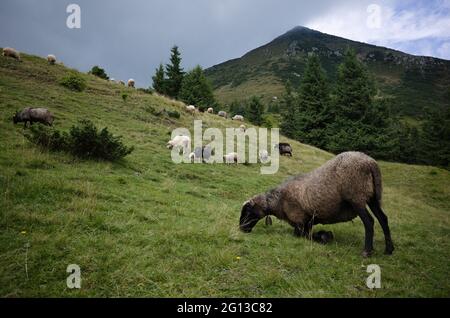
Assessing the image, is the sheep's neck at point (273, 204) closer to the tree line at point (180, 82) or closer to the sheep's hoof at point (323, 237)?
the sheep's hoof at point (323, 237)

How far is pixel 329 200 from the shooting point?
689cm

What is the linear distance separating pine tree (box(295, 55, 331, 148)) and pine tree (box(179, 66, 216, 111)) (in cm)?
1707

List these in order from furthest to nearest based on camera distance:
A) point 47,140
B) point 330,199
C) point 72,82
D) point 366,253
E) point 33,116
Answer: point 72,82
point 33,116
point 47,140
point 330,199
point 366,253

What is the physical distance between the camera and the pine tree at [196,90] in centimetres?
4931

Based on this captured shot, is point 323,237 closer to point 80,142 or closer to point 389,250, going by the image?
point 389,250

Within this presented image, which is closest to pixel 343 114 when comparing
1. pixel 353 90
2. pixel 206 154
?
pixel 353 90

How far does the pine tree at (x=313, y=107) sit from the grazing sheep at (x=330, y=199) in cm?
3567

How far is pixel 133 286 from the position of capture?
13.9 ft

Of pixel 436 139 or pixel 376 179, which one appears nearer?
pixel 376 179

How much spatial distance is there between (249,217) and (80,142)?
8.08 metres

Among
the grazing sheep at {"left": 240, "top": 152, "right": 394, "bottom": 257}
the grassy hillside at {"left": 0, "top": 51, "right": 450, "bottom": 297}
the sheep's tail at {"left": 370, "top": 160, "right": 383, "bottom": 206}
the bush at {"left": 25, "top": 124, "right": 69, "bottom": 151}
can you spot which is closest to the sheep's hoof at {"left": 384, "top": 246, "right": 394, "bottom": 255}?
A: the grazing sheep at {"left": 240, "top": 152, "right": 394, "bottom": 257}

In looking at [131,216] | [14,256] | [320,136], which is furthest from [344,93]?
[14,256]

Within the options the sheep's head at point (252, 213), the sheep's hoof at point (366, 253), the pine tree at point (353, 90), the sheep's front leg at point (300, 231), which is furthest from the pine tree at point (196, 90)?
the sheep's hoof at point (366, 253)

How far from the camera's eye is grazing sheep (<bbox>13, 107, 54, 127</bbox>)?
1515cm
